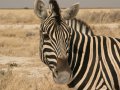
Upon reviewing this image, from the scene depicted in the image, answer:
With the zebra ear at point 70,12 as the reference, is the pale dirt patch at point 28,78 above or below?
below

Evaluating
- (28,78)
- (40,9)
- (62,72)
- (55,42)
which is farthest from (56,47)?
(28,78)

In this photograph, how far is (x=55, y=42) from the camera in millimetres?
4902

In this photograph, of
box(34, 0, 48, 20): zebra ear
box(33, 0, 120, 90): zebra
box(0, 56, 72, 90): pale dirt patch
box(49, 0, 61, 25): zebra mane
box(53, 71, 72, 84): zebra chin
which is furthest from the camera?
box(0, 56, 72, 90): pale dirt patch

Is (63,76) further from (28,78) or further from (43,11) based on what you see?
(28,78)

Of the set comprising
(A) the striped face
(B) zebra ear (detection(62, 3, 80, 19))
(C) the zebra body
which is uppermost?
(B) zebra ear (detection(62, 3, 80, 19))

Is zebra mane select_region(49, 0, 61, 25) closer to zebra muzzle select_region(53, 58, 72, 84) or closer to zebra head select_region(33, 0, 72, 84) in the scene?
zebra head select_region(33, 0, 72, 84)

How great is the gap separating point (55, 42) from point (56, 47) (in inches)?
2.6

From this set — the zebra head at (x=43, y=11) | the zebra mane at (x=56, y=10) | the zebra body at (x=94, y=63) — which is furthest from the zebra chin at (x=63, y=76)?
the zebra head at (x=43, y=11)

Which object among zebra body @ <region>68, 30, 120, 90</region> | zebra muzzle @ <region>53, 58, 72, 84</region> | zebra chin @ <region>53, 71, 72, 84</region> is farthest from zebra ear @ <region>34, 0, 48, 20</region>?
zebra chin @ <region>53, 71, 72, 84</region>

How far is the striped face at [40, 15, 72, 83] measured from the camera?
187 inches

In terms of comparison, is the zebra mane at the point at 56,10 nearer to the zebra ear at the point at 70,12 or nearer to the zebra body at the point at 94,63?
the zebra ear at the point at 70,12

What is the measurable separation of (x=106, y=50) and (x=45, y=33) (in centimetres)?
90

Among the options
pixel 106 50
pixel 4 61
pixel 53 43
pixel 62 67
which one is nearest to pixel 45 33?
pixel 53 43

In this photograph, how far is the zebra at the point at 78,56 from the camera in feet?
16.0
